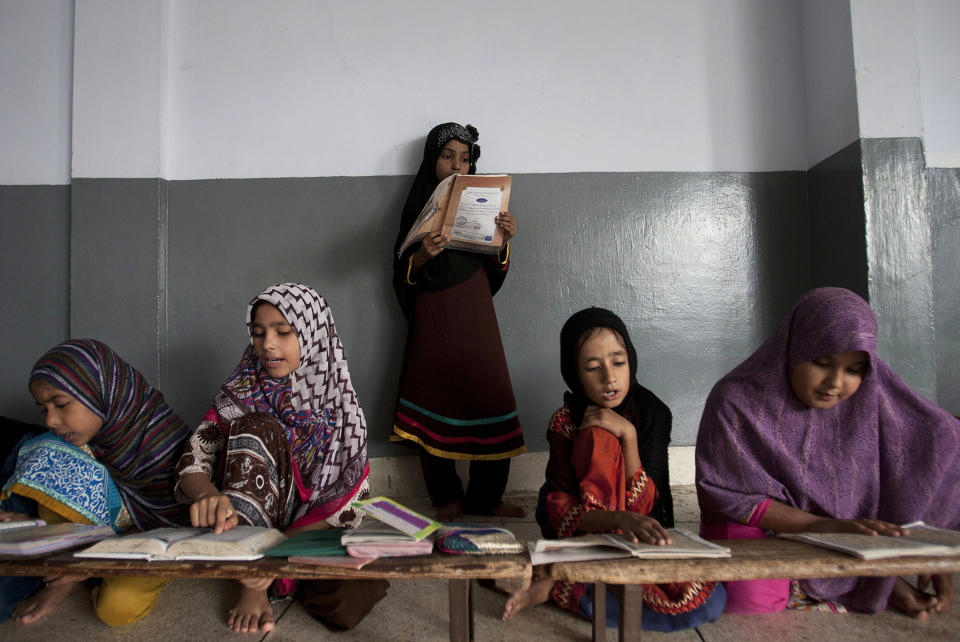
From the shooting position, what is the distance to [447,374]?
2.77 metres

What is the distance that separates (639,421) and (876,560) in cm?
77

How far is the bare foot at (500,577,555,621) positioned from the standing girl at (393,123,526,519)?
1.00 metres

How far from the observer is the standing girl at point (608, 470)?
5.31 ft

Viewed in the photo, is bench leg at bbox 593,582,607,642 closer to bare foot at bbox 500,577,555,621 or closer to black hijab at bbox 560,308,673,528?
bare foot at bbox 500,577,555,621

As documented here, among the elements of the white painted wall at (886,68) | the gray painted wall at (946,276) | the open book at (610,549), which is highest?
the white painted wall at (886,68)

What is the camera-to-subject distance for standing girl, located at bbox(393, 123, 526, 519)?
2750 mm

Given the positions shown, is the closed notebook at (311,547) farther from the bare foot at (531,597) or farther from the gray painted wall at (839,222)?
the gray painted wall at (839,222)

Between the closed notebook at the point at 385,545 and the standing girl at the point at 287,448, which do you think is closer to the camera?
the closed notebook at the point at 385,545

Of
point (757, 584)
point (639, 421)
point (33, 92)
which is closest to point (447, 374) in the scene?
point (639, 421)

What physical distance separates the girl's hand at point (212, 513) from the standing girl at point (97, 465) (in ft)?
1.11

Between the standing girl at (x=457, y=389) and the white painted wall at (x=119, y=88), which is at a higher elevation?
the white painted wall at (x=119, y=88)

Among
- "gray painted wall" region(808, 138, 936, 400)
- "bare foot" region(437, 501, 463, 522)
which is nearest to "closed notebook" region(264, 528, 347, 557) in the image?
"bare foot" region(437, 501, 463, 522)

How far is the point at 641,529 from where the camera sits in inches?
56.6

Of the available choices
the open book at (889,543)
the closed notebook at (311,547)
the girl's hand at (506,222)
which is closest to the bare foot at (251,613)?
the closed notebook at (311,547)
